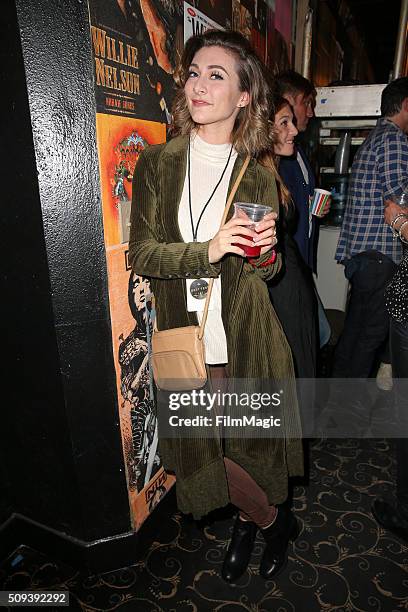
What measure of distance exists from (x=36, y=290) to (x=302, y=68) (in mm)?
3600

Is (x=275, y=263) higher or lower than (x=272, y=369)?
higher

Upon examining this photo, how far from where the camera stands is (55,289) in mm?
1602

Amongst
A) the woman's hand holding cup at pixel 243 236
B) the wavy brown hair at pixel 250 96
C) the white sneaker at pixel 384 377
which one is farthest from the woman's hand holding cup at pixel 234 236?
the white sneaker at pixel 384 377

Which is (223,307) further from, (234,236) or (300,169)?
(300,169)

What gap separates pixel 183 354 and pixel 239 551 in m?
1.06

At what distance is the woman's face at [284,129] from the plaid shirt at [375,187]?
0.78 m

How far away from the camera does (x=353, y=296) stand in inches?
122

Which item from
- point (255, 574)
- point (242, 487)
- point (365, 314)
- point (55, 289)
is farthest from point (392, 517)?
point (55, 289)

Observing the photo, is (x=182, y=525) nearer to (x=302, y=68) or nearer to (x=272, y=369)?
(x=272, y=369)

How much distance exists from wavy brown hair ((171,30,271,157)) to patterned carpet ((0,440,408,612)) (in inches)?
71.1

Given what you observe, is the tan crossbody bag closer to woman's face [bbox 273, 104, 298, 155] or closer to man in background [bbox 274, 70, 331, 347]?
woman's face [bbox 273, 104, 298, 155]

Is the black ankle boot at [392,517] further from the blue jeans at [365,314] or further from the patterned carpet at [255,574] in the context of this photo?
the blue jeans at [365,314]

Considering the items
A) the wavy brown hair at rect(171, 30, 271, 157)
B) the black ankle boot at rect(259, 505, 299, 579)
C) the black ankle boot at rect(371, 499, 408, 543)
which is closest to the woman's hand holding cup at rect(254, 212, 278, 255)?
the wavy brown hair at rect(171, 30, 271, 157)

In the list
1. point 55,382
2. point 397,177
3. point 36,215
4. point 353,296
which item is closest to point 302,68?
point 397,177
